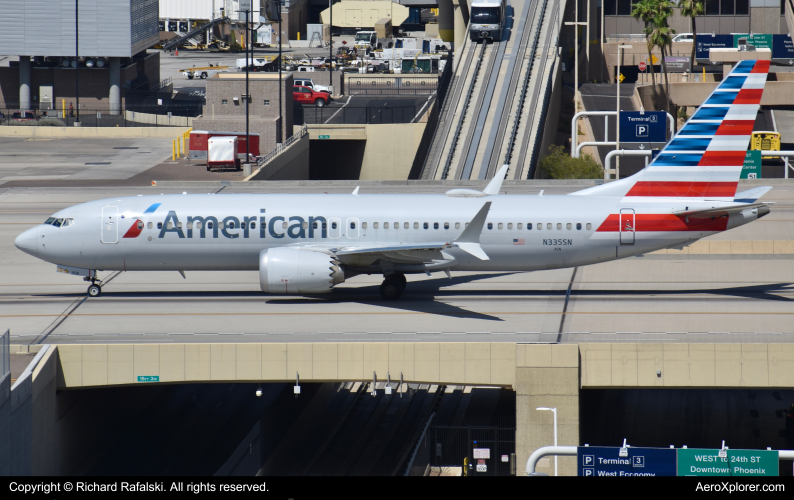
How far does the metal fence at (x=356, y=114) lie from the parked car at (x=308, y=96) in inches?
111

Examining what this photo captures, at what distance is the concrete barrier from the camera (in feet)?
300

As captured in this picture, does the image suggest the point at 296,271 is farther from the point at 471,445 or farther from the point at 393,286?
the point at 471,445

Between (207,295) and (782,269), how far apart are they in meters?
27.0

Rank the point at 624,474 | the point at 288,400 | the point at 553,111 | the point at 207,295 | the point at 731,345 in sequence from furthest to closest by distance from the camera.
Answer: the point at 553,111
the point at 288,400
the point at 207,295
the point at 731,345
the point at 624,474

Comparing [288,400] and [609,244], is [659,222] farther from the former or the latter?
[288,400]

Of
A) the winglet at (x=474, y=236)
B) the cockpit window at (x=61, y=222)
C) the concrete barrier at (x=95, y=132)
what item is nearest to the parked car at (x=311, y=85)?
the concrete barrier at (x=95, y=132)

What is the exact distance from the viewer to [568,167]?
243ft

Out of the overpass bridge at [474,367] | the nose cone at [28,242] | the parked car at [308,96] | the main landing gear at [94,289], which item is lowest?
the overpass bridge at [474,367]

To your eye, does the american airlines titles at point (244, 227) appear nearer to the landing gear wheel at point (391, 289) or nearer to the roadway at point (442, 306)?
the roadway at point (442, 306)

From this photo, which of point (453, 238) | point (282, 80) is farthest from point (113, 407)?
point (282, 80)

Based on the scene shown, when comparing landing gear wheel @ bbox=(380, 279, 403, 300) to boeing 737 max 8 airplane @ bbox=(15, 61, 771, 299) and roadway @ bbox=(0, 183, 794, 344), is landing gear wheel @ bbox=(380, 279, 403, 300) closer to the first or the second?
roadway @ bbox=(0, 183, 794, 344)

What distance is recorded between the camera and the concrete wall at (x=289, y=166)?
72.3 metres

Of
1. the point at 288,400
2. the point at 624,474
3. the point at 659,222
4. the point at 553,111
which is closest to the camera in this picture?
the point at 624,474

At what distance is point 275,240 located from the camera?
1512 inches
